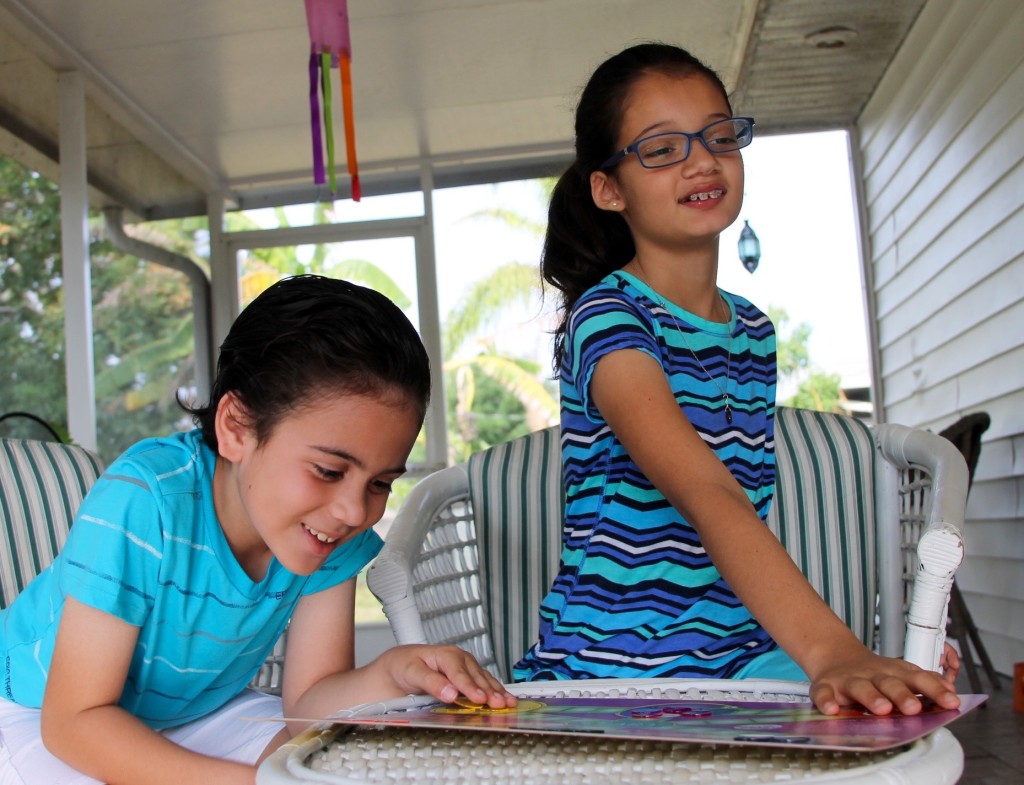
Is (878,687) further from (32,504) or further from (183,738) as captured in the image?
(32,504)

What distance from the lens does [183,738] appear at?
4.38 ft

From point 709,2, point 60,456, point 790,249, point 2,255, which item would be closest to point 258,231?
point 2,255

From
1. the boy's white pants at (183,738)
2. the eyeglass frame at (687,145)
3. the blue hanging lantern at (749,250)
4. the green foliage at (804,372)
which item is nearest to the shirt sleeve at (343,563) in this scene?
the boy's white pants at (183,738)

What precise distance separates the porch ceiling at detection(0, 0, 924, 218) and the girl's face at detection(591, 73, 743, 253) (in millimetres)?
3248

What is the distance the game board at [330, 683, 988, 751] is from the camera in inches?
24.2

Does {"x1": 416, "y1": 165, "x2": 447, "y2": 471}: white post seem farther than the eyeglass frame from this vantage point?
Yes

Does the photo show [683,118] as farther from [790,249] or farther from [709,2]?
[790,249]

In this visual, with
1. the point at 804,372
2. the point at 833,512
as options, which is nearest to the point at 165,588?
the point at 833,512

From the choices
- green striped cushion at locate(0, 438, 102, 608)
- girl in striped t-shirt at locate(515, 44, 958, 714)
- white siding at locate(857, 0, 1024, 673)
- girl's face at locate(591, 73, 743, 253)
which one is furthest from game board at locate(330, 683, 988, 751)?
white siding at locate(857, 0, 1024, 673)

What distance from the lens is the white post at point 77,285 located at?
4930mm

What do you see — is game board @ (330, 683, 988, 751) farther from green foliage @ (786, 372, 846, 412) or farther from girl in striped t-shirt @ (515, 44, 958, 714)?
green foliage @ (786, 372, 846, 412)

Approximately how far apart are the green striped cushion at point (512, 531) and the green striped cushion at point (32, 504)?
594 mm

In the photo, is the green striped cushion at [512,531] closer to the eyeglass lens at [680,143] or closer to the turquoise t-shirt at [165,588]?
the turquoise t-shirt at [165,588]

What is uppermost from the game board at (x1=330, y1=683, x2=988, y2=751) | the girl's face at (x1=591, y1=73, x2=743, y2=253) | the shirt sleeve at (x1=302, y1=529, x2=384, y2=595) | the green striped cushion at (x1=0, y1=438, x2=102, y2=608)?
the girl's face at (x1=591, y1=73, x2=743, y2=253)
